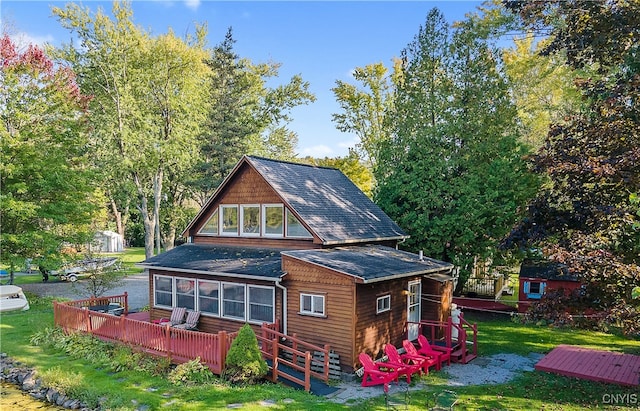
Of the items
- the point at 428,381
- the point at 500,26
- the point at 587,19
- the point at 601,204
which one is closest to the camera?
the point at 601,204

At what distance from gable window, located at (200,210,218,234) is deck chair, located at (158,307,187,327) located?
11.3 ft

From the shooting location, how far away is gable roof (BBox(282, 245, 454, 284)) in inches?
498

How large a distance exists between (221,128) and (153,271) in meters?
22.9

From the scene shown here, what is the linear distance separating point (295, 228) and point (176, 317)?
5337 millimetres

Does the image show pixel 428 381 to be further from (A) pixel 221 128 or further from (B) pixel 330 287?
(A) pixel 221 128

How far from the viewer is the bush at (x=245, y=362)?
11711 millimetres

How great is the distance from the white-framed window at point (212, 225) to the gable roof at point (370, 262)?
547 centimetres

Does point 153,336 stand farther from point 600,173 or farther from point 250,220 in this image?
point 600,173

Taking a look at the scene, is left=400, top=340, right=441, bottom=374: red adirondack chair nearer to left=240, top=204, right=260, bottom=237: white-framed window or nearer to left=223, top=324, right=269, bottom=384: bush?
left=223, top=324, right=269, bottom=384: bush

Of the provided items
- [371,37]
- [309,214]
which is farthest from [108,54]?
[309,214]

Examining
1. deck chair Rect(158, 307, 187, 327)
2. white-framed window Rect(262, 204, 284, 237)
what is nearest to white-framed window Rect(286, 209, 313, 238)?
white-framed window Rect(262, 204, 284, 237)

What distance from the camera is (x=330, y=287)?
507 inches

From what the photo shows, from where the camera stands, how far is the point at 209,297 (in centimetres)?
1592

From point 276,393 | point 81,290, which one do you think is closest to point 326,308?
point 276,393
